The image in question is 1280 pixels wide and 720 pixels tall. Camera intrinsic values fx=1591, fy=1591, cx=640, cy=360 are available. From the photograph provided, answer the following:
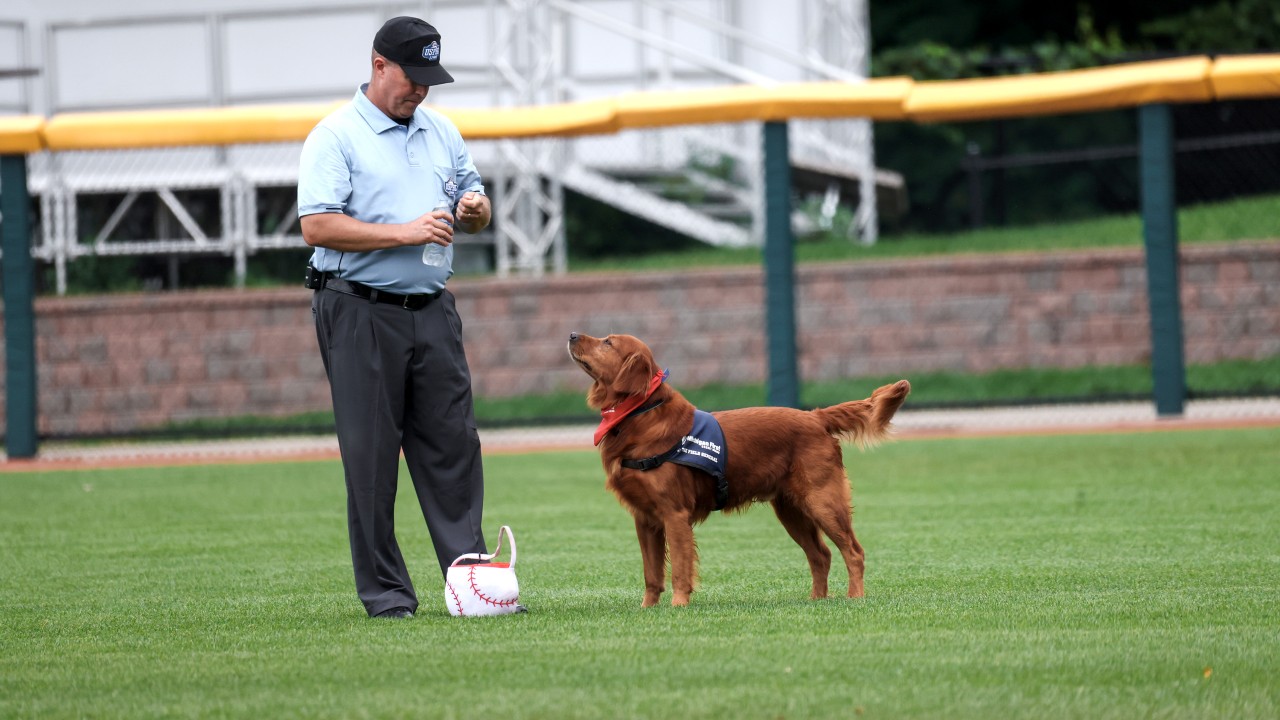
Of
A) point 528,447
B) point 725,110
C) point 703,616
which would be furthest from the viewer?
point 528,447

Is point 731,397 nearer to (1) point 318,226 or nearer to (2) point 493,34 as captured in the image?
(2) point 493,34

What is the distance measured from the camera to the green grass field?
4059 mm

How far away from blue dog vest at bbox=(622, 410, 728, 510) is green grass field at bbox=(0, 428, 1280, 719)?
48 cm

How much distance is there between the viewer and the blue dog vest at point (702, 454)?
564 cm

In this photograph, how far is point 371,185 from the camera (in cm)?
543

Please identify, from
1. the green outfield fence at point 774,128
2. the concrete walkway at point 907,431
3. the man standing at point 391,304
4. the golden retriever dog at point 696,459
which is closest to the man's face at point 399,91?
the man standing at point 391,304

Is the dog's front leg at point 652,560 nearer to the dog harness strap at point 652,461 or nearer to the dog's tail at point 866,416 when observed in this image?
the dog harness strap at point 652,461

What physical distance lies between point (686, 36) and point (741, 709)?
50.2ft

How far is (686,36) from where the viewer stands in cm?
1845

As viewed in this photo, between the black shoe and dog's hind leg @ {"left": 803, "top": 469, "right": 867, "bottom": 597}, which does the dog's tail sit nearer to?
dog's hind leg @ {"left": 803, "top": 469, "right": 867, "bottom": 597}

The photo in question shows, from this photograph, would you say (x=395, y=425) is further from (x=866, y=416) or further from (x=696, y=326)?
(x=696, y=326)

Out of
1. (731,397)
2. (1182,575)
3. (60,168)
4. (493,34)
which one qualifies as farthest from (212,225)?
(1182,575)

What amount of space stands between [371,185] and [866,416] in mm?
2031

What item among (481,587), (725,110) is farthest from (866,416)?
(725,110)
